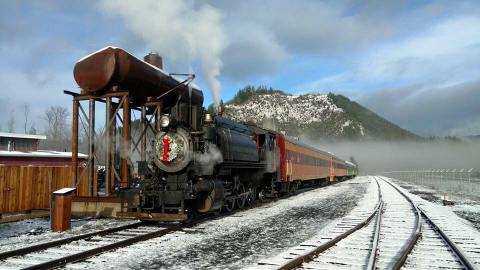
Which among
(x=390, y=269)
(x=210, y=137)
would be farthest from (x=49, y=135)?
(x=390, y=269)

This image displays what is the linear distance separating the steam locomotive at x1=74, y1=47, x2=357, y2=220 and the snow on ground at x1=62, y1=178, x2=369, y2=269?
1.01 metres

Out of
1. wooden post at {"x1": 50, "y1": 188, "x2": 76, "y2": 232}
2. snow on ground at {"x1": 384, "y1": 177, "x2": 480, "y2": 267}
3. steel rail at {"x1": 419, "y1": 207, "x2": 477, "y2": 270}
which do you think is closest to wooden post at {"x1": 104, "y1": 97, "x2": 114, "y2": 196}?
wooden post at {"x1": 50, "y1": 188, "x2": 76, "y2": 232}

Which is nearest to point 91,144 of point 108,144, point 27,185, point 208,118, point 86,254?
point 108,144

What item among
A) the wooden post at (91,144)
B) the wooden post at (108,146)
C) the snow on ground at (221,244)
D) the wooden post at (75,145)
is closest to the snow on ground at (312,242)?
the snow on ground at (221,244)

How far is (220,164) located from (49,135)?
280 ft

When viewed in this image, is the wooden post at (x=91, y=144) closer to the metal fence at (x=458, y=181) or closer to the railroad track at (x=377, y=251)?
the railroad track at (x=377, y=251)

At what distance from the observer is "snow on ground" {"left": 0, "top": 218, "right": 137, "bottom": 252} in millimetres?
9562

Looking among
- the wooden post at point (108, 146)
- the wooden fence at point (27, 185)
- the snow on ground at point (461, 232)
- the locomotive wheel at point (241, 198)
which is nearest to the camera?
the snow on ground at point (461, 232)

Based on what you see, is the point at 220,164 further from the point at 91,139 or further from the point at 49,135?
the point at 49,135

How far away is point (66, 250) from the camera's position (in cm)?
837

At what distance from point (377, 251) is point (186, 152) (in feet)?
19.8

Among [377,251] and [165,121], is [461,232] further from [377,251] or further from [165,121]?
[165,121]

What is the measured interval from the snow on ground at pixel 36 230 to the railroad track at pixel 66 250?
0.77m

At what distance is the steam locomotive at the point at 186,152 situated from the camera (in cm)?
1234
